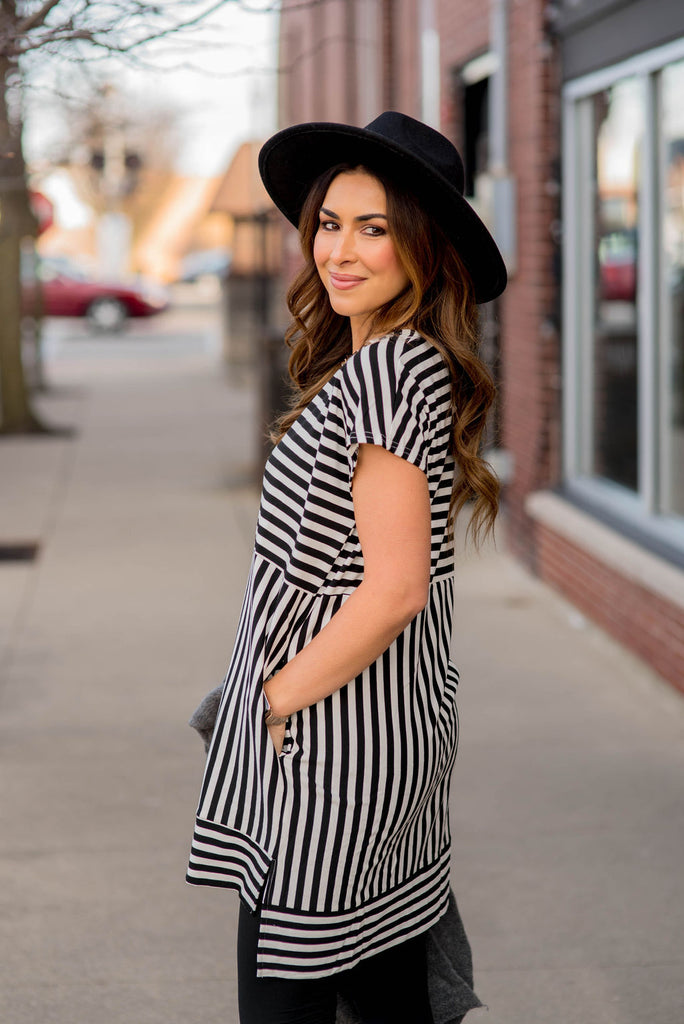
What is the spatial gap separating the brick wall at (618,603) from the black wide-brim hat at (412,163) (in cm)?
354

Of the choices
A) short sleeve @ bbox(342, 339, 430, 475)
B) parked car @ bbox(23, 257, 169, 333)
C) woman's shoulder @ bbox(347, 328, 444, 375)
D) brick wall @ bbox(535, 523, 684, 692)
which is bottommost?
brick wall @ bbox(535, 523, 684, 692)

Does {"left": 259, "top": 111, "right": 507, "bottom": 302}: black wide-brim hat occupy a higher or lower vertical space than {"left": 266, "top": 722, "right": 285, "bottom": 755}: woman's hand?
higher

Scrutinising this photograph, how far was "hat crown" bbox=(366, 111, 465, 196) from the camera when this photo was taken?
2277 millimetres

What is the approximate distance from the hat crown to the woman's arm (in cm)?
48

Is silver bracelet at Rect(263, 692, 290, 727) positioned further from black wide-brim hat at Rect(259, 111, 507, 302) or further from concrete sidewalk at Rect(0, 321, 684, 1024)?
concrete sidewalk at Rect(0, 321, 684, 1024)

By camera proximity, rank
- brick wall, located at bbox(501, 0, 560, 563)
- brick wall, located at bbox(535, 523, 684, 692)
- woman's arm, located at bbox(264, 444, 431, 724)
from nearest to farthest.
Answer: woman's arm, located at bbox(264, 444, 431, 724) < brick wall, located at bbox(535, 523, 684, 692) < brick wall, located at bbox(501, 0, 560, 563)

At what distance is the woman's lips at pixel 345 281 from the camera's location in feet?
7.49

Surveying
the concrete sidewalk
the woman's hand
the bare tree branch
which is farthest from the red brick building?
the woman's hand

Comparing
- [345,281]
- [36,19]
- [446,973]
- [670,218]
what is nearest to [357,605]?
[345,281]

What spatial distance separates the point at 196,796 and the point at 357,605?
112 inches

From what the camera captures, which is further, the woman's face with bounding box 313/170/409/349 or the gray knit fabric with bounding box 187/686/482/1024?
the gray knit fabric with bounding box 187/686/482/1024

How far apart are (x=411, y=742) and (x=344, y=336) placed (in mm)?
717

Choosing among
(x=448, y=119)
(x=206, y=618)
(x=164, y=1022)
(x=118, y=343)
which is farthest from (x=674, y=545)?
(x=118, y=343)

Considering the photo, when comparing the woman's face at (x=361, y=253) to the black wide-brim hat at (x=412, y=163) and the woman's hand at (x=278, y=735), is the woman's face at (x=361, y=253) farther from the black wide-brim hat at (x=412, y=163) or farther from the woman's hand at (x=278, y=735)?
the woman's hand at (x=278, y=735)
